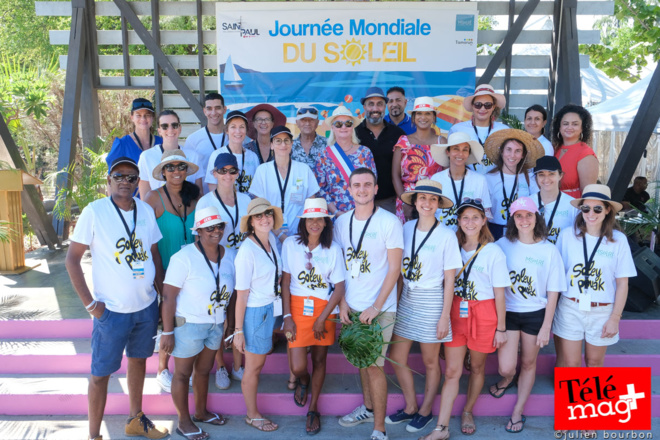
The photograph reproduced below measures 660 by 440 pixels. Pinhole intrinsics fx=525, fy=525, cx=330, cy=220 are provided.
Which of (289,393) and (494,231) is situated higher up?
(494,231)

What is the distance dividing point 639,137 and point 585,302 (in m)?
3.81

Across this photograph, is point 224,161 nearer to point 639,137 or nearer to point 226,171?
point 226,171

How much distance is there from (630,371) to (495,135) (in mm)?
2290

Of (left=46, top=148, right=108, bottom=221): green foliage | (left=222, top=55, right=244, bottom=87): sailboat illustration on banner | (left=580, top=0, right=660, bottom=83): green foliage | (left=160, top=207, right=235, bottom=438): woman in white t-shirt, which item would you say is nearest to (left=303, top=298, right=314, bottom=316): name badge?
(left=160, top=207, right=235, bottom=438): woman in white t-shirt

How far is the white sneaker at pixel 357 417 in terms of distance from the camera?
424cm

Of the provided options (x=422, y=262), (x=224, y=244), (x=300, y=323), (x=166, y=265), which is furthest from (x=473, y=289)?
(x=166, y=265)

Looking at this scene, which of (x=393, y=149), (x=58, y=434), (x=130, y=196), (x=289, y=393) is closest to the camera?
(x=130, y=196)

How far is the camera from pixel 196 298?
12.5 feet

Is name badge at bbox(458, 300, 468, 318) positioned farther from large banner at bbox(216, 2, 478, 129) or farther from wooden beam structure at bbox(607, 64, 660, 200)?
large banner at bbox(216, 2, 478, 129)

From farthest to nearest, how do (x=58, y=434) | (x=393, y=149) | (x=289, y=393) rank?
(x=393, y=149) < (x=289, y=393) < (x=58, y=434)

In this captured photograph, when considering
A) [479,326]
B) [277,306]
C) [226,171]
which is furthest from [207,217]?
[479,326]

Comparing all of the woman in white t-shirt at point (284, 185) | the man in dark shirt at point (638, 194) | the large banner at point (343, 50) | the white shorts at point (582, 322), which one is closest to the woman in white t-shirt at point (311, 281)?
the woman in white t-shirt at point (284, 185)

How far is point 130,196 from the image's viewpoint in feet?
12.4

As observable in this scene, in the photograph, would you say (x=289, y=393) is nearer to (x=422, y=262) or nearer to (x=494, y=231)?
(x=422, y=262)
